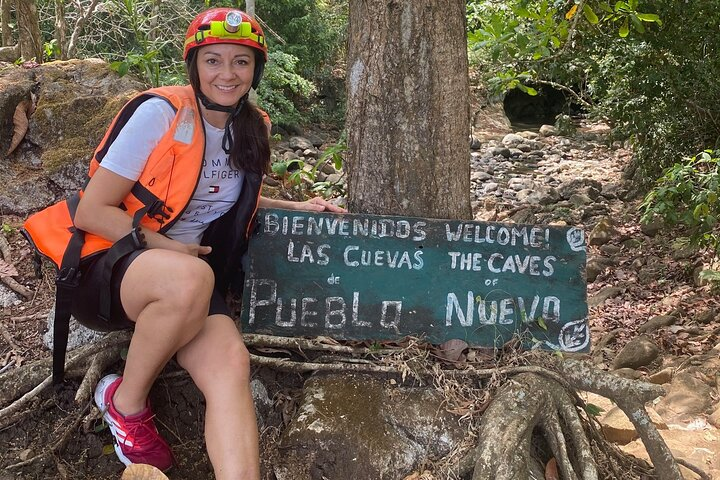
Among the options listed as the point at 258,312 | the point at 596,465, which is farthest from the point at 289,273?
the point at 596,465

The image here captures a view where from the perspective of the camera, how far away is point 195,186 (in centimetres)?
236

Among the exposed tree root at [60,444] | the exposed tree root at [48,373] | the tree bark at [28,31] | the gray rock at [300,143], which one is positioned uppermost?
the tree bark at [28,31]

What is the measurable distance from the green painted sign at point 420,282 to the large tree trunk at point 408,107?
147mm

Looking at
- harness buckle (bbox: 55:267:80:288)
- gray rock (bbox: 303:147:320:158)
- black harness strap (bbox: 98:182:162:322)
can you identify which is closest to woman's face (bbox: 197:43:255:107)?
black harness strap (bbox: 98:182:162:322)

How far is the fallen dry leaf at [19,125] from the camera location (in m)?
4.09

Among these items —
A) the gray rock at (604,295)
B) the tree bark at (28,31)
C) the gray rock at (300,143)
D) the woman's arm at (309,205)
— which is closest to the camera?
the woman's arm at (309,205)

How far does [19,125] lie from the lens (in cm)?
412

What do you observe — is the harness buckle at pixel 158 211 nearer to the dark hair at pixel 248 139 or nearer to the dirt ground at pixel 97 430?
the dark hair at pixel 248 139

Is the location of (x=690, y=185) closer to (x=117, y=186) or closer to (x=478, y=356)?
(x=478, y=356)

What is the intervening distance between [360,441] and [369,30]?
1631mm

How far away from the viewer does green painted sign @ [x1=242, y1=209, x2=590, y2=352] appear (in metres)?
2.66

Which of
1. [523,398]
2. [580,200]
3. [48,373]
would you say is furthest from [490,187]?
[48,373]

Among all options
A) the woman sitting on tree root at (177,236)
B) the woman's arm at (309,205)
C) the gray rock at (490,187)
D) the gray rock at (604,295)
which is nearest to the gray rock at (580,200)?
the gray rock at (490,187)

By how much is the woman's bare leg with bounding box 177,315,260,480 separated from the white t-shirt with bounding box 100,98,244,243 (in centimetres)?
41
